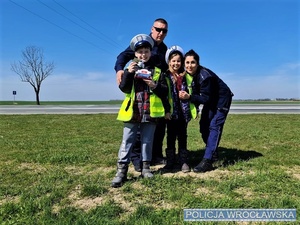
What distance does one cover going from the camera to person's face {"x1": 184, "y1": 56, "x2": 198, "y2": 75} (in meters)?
3.72

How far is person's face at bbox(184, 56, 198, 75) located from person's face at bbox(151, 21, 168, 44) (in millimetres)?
535

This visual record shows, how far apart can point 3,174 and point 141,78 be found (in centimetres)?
243

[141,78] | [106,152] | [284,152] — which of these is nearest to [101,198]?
[141,78]

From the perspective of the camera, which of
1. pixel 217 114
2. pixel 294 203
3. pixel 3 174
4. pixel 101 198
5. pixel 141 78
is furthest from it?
pixel 217 114

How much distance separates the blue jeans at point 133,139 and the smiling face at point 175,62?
87 centimetres

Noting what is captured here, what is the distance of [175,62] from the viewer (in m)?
3.68

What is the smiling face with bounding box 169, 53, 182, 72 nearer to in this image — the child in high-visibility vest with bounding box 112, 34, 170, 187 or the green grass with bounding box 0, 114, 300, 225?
the child in high-visibility vest with bounding box 112, 34, 170, 187

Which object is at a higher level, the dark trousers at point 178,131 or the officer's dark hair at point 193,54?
the officer's dark hair at point 193,54

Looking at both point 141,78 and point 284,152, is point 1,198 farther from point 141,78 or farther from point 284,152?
point 284,152

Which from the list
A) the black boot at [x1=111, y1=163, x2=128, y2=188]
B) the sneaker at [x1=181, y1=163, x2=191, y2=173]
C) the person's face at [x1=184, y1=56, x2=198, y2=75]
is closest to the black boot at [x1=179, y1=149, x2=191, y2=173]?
the sneaker at [x1=181, y1=163, x2=191, y2=173]

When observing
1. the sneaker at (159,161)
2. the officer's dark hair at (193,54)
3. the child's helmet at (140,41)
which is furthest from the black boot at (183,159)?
the child's helmet at (140,41)

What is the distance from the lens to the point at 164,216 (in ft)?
8.16

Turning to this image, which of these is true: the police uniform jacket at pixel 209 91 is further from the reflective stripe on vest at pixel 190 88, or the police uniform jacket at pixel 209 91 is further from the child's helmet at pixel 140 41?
the child's helmet at pixel 140 41

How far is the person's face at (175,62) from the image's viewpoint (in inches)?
144
